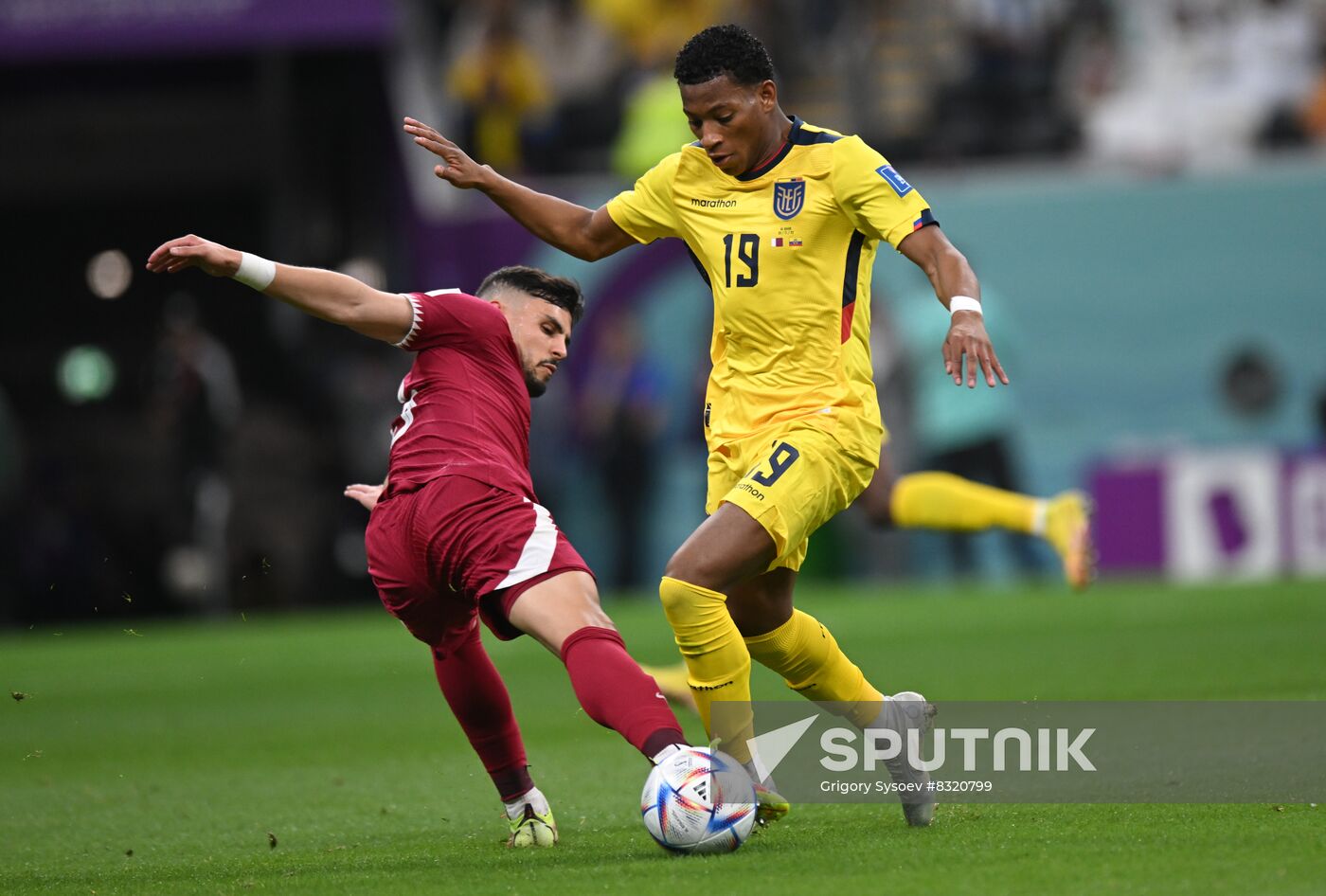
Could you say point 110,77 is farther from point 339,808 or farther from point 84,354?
point 339,808

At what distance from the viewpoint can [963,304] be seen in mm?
4957

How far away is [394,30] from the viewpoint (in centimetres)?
1759

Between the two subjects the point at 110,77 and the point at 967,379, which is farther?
the point at 110,77

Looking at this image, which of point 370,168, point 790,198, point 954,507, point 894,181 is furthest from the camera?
point 370,168

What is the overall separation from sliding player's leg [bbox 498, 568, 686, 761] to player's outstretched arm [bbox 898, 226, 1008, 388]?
3.73 feet

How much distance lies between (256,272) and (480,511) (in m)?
0.88

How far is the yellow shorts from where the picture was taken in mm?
5133

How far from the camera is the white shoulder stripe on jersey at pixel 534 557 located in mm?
4953

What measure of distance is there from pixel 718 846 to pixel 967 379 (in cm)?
137

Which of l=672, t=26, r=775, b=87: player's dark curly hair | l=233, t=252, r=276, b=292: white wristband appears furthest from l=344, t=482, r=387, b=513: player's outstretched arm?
l=672, t=26, r=775, b=87: player's dark curly hair

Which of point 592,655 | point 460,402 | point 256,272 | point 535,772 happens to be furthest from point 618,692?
point 535,772

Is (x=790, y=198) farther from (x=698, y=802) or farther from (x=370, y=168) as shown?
(x=370, y=168)

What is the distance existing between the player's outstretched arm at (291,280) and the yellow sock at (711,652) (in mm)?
1118

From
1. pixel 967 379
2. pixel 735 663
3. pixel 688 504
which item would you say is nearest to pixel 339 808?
pixel 735 663
